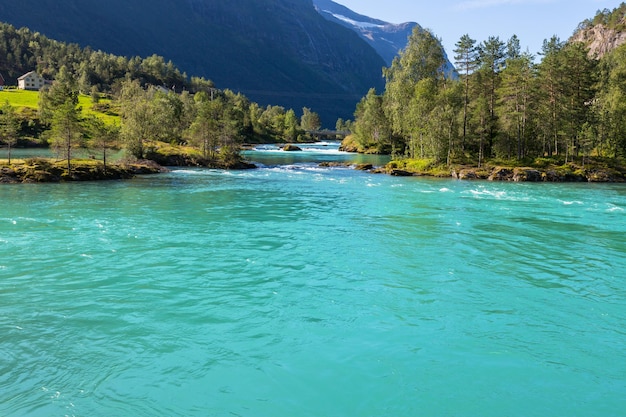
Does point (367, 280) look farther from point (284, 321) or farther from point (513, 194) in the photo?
point (513, 194)

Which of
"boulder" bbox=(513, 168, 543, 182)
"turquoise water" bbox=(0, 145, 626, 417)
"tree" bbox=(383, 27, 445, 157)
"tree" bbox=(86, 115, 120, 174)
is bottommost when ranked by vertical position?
"turquoise water" bbox=(0, 145, 626, 417)

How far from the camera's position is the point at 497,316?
16.3 metres

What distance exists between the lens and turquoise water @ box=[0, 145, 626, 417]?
443 inches

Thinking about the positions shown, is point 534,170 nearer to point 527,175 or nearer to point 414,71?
point 527,175

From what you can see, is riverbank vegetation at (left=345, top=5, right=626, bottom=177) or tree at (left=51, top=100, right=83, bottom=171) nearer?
tree at (left=51, top=100, right=83, bottom=171)

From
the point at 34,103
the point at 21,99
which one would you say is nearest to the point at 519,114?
the point at 34,103

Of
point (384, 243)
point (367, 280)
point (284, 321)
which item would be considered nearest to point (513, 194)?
point (384, 243)

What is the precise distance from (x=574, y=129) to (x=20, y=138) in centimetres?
12936

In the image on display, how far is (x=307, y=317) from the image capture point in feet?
52.7

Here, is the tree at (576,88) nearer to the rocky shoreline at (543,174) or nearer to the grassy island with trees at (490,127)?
the grassy island with trees at (490,127)

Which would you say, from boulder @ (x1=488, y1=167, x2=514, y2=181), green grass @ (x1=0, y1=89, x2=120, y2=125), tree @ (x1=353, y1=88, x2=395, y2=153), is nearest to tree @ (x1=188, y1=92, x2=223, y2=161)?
→ boulder @ (x1=488, y1=167, x2=514, y2=181)

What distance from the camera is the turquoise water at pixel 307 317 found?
36.9 ft

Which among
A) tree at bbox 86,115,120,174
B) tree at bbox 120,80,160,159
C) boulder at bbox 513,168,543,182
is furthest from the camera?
tree at bbox 120,80,160,159

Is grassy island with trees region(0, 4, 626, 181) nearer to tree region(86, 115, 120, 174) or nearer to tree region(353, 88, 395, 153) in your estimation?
tree region(86, 115, 120, 174)
